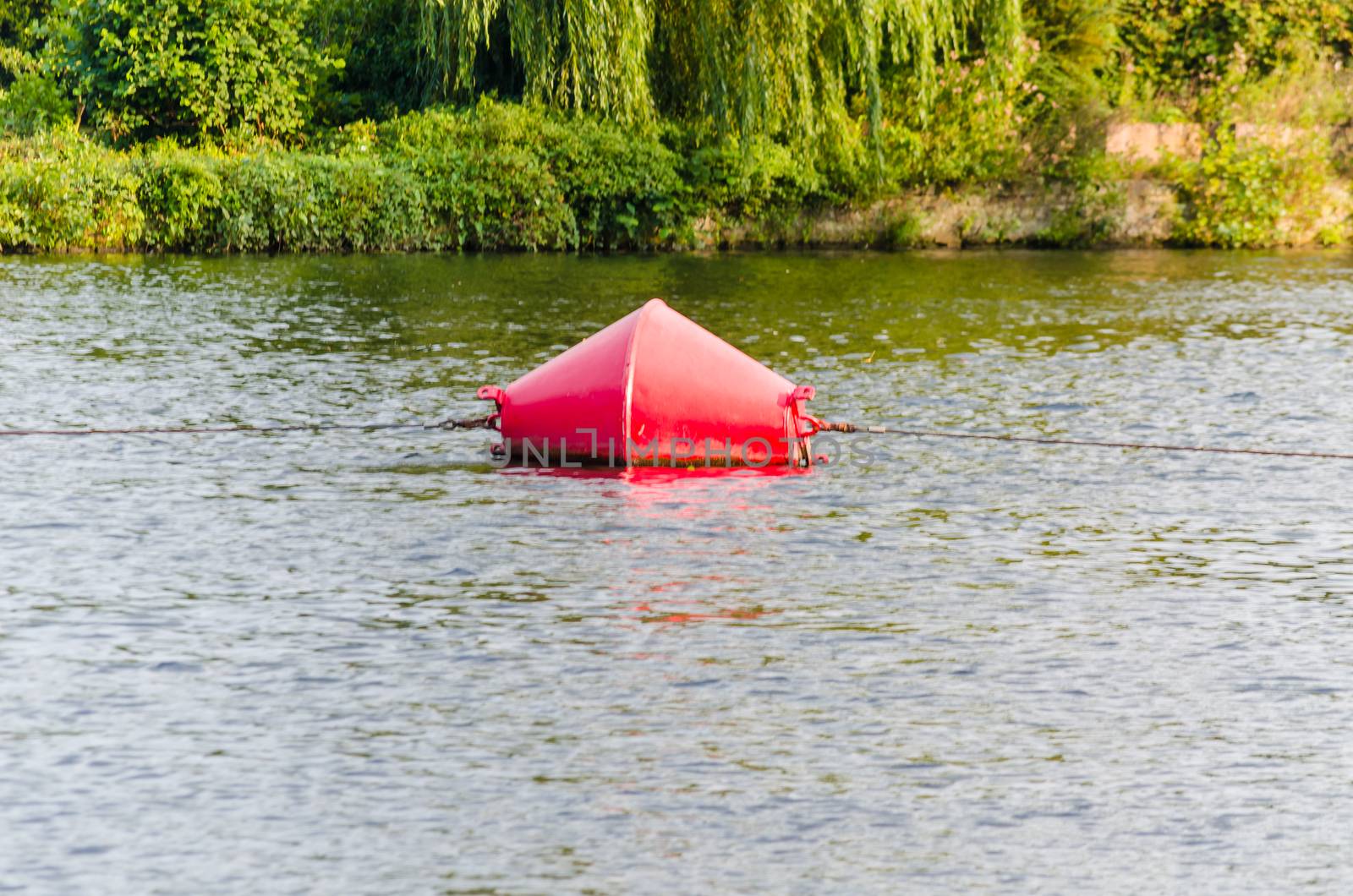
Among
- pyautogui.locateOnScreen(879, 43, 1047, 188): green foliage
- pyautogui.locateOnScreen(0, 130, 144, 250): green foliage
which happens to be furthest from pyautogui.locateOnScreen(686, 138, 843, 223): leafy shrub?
pyautogui.locateOnScreen(0, 130, 144, 250): green foliage

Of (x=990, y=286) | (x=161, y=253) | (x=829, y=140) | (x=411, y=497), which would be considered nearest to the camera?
(x=411, y=497)

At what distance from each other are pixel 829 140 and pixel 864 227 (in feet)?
6.89

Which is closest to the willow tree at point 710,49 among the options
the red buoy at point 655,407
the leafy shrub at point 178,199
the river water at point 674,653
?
the leafy shrub at point 178,199

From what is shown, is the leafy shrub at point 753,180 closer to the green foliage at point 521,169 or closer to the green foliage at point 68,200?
the green foliage at point 521,169

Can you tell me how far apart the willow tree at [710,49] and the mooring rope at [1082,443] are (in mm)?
14863

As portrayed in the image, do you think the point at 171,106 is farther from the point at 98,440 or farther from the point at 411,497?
the point at 411,497

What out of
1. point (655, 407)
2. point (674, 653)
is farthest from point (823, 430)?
point (674, 653)

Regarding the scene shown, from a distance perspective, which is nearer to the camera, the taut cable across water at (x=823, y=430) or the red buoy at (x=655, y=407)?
the red buoy at (x=655, y=407)

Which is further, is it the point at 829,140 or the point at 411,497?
the point at 829,140

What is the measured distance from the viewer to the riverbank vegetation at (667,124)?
2503 cm

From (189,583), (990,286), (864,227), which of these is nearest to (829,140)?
(864,227)

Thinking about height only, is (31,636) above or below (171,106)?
below

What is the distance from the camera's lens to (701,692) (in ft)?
19.9

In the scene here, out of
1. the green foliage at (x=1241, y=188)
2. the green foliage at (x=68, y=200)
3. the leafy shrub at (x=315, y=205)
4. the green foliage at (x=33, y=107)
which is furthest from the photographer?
the green foliage at (x=33, y=107)
